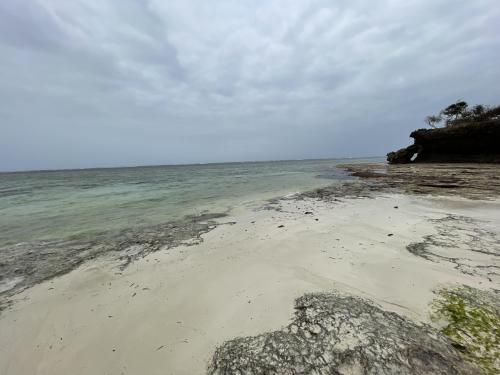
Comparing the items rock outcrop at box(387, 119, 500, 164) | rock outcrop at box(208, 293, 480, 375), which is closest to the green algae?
rock outcrop at box(208, 293, 480, 375)

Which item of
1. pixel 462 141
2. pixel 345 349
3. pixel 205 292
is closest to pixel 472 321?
pixel 345 349

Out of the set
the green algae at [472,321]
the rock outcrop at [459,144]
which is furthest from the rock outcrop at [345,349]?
the rock outcrop at [459,144]

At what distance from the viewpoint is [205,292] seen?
11.8 ft


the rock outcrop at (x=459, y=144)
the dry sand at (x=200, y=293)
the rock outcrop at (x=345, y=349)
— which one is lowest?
the dry sand at (x=200, y=293)

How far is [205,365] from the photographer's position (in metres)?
2.29

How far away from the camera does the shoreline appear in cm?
258

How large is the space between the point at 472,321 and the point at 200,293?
3.29 meters

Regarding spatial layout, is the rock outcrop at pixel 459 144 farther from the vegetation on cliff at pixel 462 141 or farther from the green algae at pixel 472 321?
the green algae at pixel 472 321

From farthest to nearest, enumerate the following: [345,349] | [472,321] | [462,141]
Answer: [462,141]
[472,321]
[345,349]

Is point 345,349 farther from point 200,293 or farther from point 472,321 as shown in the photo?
point 200,293

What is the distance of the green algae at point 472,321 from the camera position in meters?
2.08

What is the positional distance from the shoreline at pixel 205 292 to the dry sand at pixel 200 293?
1 cm

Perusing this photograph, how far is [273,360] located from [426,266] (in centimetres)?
319

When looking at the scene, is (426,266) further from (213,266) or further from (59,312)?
(59,312)
